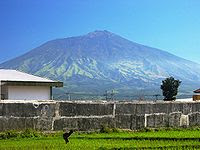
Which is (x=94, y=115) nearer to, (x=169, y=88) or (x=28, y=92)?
(x=28, y=92)

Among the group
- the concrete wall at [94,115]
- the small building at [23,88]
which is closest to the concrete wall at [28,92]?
the small building at [23,88]

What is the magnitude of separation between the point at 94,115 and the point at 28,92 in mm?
9044

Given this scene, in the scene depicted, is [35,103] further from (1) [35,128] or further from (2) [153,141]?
(2) [153,141]

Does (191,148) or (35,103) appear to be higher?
(35,103)

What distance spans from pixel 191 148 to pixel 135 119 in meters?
4.70

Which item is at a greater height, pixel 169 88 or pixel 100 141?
pixel 169 88

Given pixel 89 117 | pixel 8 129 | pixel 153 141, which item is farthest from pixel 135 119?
pixel 8 129

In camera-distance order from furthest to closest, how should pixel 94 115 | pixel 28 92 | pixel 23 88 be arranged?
pixel 28 92 < pixel 23 88 < pixel 94 115

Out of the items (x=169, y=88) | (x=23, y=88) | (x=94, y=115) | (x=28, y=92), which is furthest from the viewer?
(x=169, y=88)

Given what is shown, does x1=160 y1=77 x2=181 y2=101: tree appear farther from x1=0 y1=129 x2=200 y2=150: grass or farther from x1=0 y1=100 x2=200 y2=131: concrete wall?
x1=0 y1=129 x2=200 y2=150: grass

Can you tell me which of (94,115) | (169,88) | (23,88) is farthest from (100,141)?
Answer: (169,88)

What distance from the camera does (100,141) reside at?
12.3 meters

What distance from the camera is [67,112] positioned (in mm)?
14578

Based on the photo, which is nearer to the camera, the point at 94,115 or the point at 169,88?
the point at 94,115
